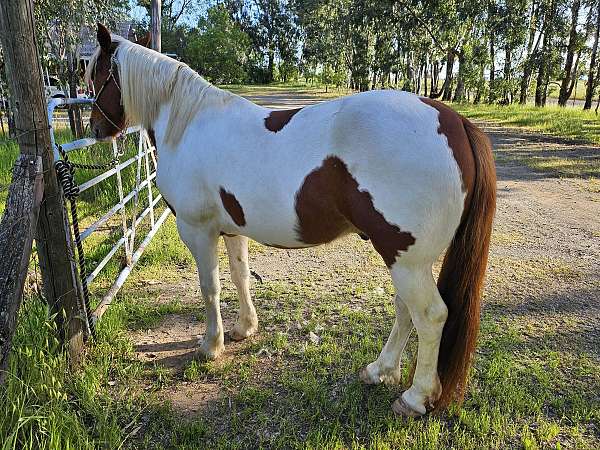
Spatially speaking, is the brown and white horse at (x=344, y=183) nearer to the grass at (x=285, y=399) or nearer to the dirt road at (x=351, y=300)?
the grass at (x=285, y=399)

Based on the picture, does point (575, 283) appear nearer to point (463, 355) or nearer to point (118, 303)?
point (463, 355)

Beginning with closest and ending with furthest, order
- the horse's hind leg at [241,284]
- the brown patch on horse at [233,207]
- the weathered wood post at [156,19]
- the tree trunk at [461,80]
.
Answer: the brown patch on horse at [233,207] < the horse's hind leg at [241,284] < the weathered wood post at [156,19] < the tree trunk at [461,80]

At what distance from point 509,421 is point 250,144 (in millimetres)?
2066

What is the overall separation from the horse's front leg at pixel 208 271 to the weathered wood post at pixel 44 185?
710 millimetres

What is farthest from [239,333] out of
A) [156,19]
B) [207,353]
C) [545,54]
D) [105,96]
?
[545,54]

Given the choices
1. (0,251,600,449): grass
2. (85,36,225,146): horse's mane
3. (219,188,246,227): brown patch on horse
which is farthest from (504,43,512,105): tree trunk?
(219,188,246,227): brown patch on horse

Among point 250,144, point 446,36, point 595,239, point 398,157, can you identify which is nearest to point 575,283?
point 595,239

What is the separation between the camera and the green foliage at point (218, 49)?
117 ft

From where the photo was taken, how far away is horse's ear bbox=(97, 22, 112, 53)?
8.73 ft

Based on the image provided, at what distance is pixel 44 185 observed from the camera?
2291 mm

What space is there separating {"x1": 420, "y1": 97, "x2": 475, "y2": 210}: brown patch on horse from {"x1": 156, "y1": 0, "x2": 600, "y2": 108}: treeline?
19245 millimetres

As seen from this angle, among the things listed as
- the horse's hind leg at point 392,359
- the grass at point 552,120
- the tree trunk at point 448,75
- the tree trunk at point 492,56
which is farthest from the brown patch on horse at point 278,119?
the tree trunk at point 448,75

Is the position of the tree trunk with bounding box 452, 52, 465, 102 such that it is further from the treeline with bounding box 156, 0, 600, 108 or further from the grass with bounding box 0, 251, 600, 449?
the grass with bounding box 0, 251, 600, 449

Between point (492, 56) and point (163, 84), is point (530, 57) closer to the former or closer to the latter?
point (492, 56)
